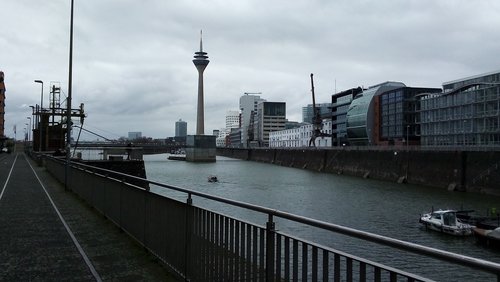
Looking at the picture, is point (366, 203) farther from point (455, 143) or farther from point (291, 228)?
point (455, 143)

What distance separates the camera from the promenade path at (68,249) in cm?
680

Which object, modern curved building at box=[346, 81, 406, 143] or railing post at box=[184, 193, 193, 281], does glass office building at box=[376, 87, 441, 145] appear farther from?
railing post at box=[184, 193, 193, 281]

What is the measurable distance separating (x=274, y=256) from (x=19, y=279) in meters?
3.99

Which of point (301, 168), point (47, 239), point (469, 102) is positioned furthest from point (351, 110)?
point (47, 239)

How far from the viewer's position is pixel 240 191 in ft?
166

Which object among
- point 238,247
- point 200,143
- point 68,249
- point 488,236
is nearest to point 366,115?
point 200,143

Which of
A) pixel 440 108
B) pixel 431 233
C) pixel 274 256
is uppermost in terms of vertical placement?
pixel 440 108

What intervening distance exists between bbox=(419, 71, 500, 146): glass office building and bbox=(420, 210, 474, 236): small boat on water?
2086 inches

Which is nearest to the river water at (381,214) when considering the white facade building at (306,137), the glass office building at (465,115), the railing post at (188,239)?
the railing post at (188,239)

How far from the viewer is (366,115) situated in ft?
398

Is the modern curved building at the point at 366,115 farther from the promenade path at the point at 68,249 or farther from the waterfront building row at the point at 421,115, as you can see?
the promenade path at the point at 68,249

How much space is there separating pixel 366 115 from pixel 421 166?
5958cm

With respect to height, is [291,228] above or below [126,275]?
below

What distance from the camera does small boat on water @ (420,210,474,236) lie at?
2745cm
